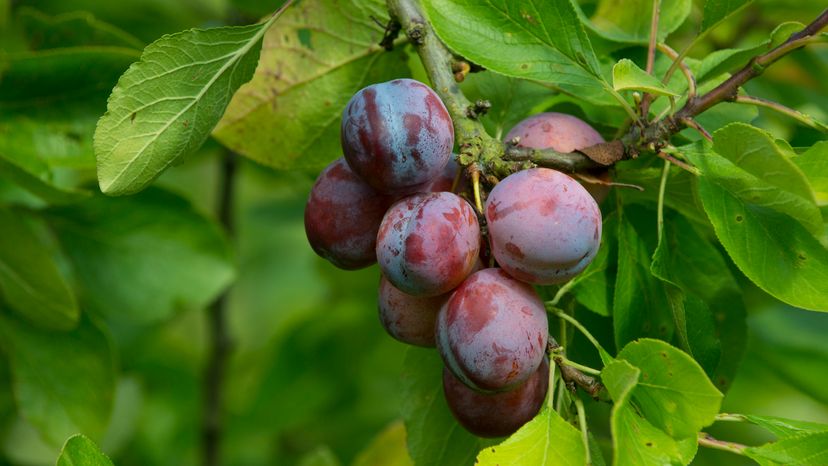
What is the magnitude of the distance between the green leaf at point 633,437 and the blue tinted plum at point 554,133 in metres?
0.30

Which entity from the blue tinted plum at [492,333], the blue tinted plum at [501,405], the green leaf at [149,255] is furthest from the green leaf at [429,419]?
the green leaf at [149,255]

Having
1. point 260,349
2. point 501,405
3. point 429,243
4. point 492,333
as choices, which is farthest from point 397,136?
point 260,349

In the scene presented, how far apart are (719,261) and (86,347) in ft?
3.57

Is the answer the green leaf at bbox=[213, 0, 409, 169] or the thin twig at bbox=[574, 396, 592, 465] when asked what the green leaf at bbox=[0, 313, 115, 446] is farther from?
the thin twig at bbox=[574, 396, 592, 465]

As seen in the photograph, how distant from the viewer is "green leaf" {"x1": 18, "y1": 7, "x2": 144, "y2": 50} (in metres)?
1.64

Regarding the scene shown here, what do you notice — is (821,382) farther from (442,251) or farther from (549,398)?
(442,251)

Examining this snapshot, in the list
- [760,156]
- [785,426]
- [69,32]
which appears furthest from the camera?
[69,32]

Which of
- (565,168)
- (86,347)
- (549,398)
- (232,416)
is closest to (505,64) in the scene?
(565,168)

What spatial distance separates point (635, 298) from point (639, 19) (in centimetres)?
44

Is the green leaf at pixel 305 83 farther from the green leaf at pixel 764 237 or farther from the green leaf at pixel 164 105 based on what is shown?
the green leaf at pixel 764 237

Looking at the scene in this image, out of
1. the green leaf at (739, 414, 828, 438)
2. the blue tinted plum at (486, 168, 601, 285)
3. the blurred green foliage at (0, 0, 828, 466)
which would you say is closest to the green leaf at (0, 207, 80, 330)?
the blurred green foliage at (0, 0, 828, 466)

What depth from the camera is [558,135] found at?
1149 millimetres

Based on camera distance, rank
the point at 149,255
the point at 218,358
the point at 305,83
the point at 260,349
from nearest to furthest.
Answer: the point at 305,83 < the point at 149,255 < the point at 218,358 < the point at 260,349

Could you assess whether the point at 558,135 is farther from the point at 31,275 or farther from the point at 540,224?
the point at 31,275
